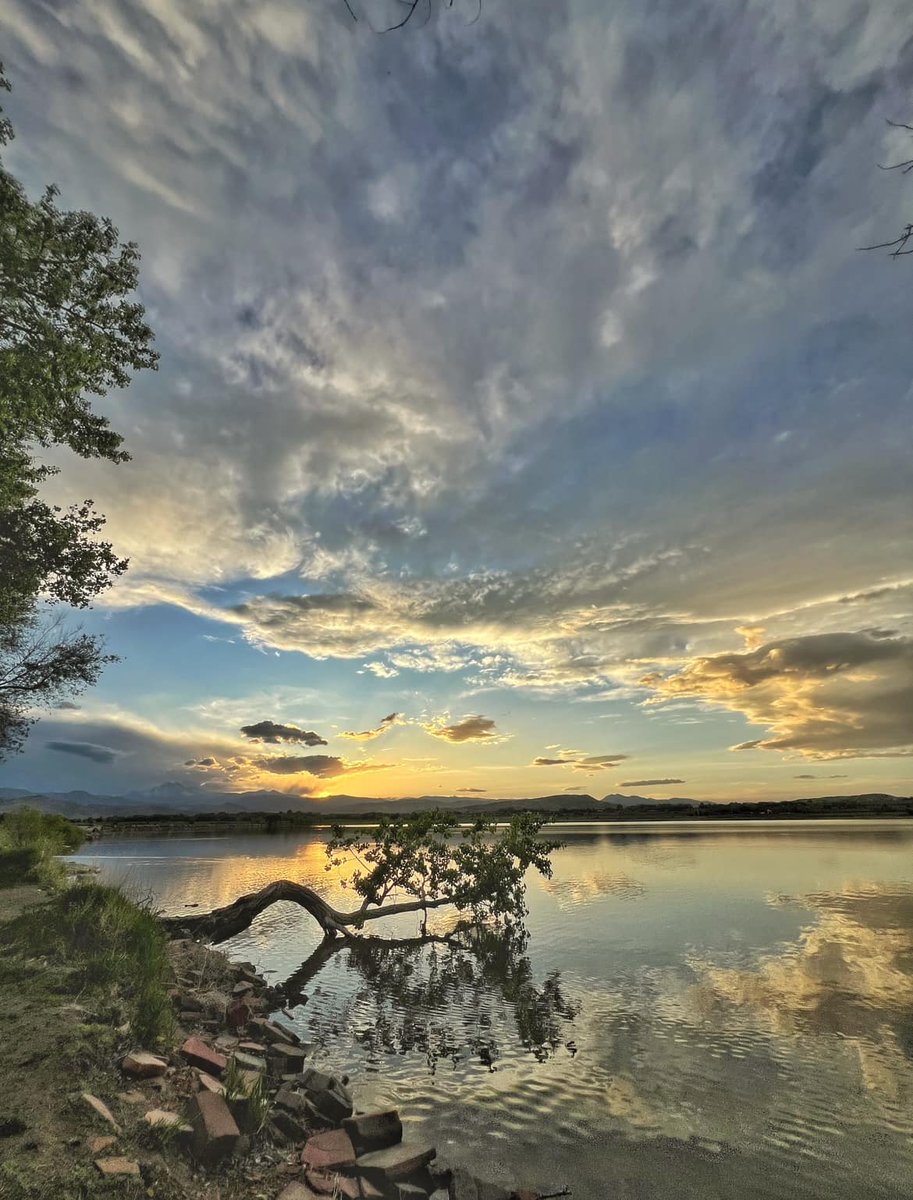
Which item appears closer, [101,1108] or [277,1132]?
[101,1108]

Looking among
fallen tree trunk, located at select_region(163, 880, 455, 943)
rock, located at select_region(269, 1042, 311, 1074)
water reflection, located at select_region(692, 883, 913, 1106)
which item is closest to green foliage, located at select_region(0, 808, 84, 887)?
fallen tree trunk, located at select_region(163, 880, 455, 943)

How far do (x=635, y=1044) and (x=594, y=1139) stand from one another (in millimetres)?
5682

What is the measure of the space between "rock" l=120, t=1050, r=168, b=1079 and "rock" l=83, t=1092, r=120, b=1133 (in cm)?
126

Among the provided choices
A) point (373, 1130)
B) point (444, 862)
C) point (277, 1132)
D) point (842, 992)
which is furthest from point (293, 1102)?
point (444, 862)

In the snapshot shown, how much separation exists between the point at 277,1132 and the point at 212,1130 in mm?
1978

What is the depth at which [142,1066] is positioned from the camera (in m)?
10.1

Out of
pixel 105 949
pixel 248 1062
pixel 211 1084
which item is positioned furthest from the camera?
pixel 105 949

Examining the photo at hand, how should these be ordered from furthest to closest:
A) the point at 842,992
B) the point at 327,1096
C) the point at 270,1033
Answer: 1. the point at 842,992
2. the point at 270,1033
3. the point at 327,1096

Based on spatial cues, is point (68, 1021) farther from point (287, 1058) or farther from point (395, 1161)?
point (395, 1161)

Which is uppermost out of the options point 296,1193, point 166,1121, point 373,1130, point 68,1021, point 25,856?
point 25,856

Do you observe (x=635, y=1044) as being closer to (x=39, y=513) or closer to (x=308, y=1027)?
(x=308, y=1027)

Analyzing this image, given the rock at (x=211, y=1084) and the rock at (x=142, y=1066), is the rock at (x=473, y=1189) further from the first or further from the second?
the rock at (x=142, y=1066)

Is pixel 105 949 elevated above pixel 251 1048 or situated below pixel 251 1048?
above

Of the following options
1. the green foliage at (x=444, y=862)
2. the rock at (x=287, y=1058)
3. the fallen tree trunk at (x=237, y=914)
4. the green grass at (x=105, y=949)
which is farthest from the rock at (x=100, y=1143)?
the green foliage at (x=444, y=862)
